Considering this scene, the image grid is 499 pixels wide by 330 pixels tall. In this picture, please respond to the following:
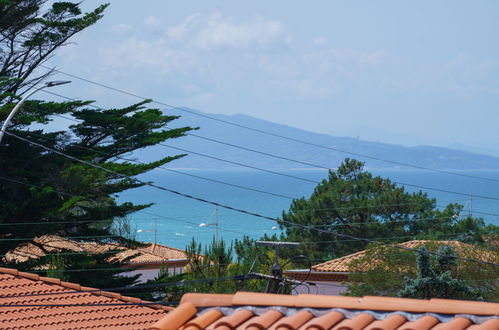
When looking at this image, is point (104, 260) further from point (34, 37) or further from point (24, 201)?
point (34, 37)

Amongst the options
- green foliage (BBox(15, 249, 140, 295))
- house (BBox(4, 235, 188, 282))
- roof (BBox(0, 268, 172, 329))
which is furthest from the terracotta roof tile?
A: house (BBox(4, 235, 188, 282))

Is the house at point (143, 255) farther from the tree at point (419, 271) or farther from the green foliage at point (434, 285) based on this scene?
the green foliage at point (434, 285)

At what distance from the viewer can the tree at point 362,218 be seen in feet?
152

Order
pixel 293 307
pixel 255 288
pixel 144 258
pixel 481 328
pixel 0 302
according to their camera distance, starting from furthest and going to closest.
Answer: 1. pixel 144 258
2. pixel 255 288
3. pixel 0 302
4. pixel 293 307
5. pixel 481 328

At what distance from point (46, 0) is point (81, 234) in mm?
10271

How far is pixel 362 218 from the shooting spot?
48156 mm

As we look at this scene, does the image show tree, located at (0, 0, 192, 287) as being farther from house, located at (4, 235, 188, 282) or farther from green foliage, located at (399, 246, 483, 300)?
green foliage, located at (399, 246, 483, 300)

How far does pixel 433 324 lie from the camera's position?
6059 mm

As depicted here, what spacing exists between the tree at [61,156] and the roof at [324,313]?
71.1 ft

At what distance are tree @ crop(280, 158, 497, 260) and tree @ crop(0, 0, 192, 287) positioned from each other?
16.3 meters

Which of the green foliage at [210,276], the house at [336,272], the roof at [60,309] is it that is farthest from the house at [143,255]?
the roof at [60,309]

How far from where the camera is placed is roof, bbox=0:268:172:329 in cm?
1330

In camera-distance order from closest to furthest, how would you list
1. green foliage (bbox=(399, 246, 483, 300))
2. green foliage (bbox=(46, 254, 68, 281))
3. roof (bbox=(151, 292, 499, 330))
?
roof (bbox=(151, 292, 499, 330)) → green foliage (bbox=(46, 254, 68, 281)) → green foliage (bbox=(399, 246, 483, 300))

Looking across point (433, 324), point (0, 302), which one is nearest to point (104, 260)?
point (0, 302)
